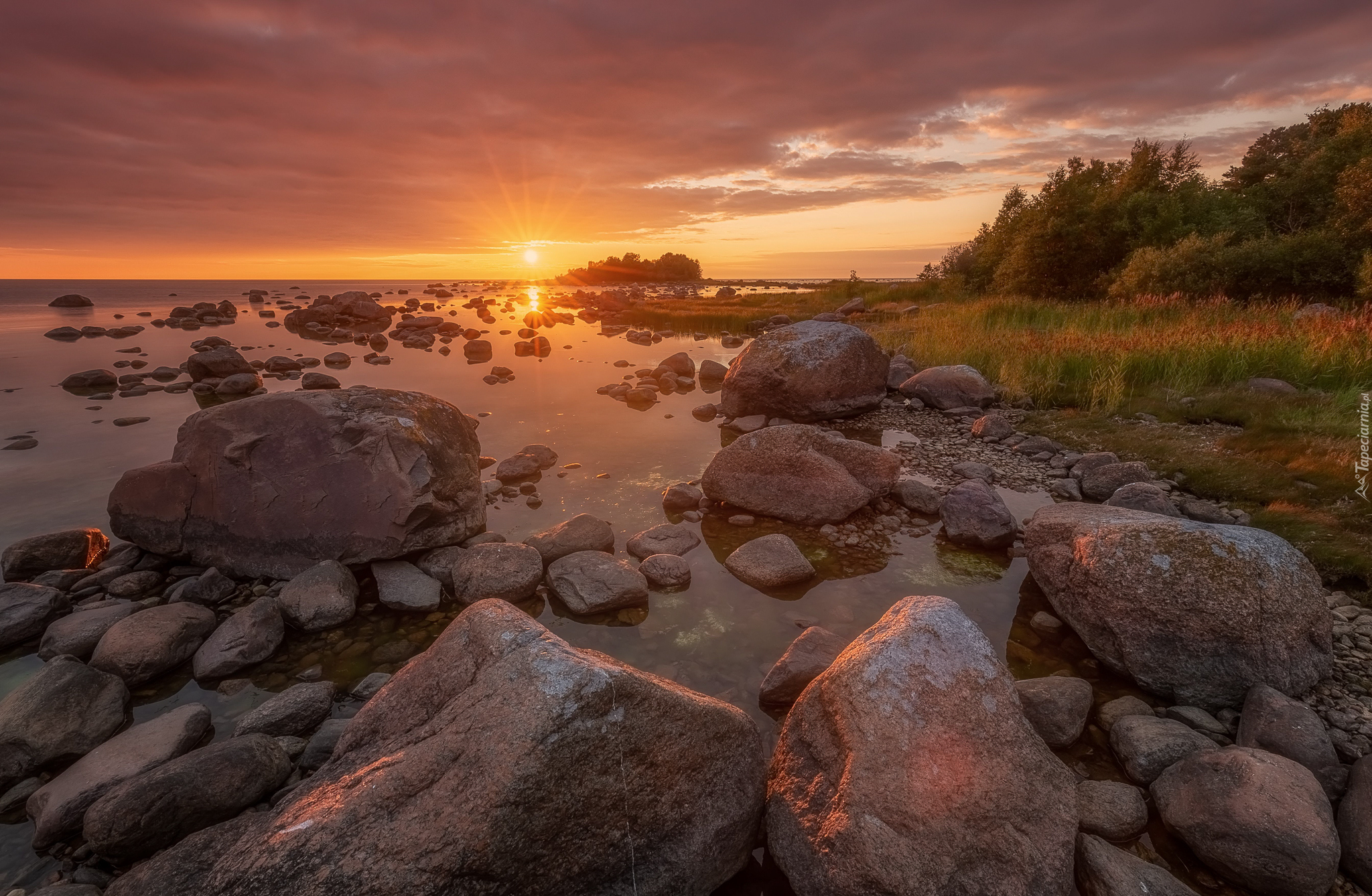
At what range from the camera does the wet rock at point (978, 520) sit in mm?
9078

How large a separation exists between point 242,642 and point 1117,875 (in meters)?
8.70

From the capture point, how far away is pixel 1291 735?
492 cm

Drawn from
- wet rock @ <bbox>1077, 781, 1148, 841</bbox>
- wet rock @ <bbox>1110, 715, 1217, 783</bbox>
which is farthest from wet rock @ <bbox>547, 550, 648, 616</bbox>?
wet rock @ <bbox>1110, 715, 1217, 783</bbox>

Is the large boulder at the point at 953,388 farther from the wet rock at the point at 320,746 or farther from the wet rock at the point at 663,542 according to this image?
the wet rock at the point at 320,746

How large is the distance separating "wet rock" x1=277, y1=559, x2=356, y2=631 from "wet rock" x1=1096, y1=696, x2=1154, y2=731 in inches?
349

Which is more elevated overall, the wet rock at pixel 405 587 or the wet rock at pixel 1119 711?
the wet rock at pixel 405 587

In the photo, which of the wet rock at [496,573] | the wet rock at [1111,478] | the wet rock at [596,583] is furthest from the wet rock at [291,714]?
the wet rock at [1111,478]

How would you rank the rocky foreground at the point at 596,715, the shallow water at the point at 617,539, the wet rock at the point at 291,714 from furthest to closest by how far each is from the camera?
1. the shallow water at the point at 617,539
2. the wet rock at the point at 291,714
3. the rocky foreground at the point at 596,715

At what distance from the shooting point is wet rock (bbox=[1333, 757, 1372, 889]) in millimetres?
4059

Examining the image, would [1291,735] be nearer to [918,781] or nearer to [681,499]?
[918,781]

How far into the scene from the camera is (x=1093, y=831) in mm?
4535

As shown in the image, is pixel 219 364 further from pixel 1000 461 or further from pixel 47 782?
pixel 1000 461

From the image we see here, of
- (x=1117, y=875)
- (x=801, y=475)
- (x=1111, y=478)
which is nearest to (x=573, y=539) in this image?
(x=801, y=475)

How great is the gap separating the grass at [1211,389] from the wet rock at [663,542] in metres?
8.71
